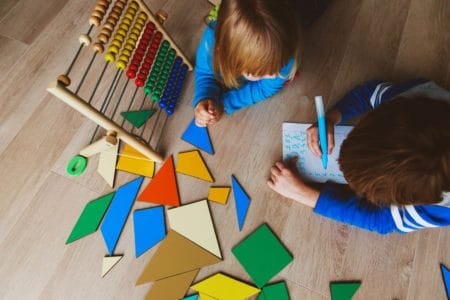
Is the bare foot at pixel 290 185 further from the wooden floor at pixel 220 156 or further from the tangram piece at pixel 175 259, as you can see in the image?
the tangram piece at pixel 175 259

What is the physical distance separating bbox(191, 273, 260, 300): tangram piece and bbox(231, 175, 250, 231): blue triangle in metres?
0.12

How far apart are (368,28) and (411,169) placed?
27.4 inches

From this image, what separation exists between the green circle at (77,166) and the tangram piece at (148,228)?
0.61 feet

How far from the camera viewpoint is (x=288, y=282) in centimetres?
79

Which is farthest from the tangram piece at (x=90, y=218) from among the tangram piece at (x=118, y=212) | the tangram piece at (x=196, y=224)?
the tangram piece at (x=196, y=224)

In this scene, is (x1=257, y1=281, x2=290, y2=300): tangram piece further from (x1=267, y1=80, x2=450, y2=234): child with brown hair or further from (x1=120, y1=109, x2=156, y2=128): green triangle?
(x1=120, y1=109, x2=156, y2=128): green triangle

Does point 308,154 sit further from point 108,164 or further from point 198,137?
point 108,164

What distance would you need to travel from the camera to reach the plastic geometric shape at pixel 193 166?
891 mm

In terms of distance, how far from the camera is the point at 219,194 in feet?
2.85

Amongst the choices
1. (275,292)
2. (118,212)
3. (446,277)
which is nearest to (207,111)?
(118,212)

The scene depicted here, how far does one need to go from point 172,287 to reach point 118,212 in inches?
8.8

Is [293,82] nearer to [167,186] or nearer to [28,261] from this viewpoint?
[167,186]

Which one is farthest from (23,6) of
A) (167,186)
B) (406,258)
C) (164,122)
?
(406,258)

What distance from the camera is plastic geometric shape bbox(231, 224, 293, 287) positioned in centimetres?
80
